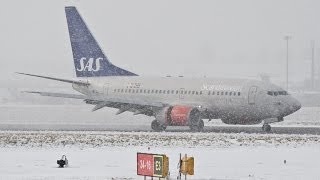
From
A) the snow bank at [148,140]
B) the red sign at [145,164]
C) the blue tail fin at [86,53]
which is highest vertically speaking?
the blue tail fin at [86,53]

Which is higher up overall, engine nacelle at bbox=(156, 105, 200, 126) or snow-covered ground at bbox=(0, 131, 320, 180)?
engine nacelle at bbox=(156, 105, 200, 126)

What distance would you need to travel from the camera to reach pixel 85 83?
2240 inches

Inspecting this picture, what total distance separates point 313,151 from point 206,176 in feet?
34.7

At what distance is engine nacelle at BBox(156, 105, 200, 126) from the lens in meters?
49.9

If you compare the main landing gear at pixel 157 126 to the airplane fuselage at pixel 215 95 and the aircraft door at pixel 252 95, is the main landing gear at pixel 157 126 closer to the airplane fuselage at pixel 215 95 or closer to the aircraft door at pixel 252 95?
the airplane fuselage at pixel 215 95

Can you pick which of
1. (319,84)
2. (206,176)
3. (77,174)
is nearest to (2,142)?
(77,174)

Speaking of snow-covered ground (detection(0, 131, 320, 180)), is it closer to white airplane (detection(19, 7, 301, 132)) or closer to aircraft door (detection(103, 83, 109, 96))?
white airplane (detection(19, 7, 301, 132))

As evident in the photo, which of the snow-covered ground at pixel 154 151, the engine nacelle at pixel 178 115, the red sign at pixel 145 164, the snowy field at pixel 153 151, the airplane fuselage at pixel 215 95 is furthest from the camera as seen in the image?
the engine nacelle at pixel 178 115

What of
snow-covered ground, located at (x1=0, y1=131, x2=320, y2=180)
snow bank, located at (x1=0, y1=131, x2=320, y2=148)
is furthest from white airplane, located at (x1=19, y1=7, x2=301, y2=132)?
snow bank, located at (x1=0, y1=131, x2=320, y2=148)

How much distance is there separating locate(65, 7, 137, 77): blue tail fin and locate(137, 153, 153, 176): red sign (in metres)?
33.4

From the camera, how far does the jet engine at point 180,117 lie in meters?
50.0

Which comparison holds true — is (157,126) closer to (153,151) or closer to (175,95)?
(175,95)

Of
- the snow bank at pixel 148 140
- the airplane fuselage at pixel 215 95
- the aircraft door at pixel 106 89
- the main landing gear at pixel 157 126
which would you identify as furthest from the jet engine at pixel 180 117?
the aircraft door at pixel 106 89

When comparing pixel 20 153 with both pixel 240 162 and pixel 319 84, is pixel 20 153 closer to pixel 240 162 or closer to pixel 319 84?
pixel 240 162
